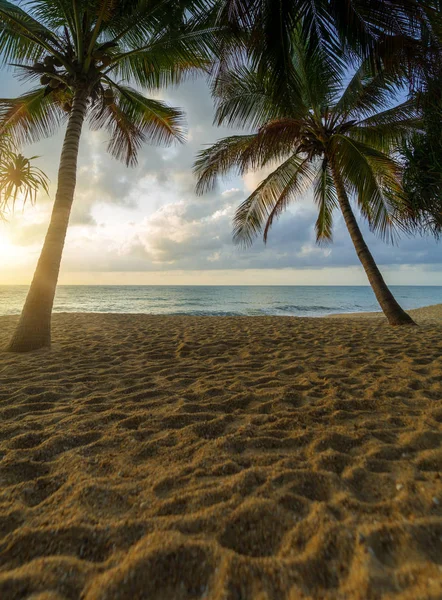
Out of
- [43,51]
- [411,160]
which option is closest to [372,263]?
[411,160]

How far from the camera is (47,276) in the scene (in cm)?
491

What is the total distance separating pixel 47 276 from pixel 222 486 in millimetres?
4665

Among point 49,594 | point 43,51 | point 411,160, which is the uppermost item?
point 43,51

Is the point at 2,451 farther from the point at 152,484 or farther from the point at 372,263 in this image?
the point at 372,263

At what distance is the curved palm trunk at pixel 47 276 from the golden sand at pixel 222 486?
4.86 feet

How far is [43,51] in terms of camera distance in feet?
19.7

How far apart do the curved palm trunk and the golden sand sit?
1480 millimetres

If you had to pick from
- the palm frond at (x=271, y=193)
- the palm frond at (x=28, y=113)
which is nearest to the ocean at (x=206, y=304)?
the palm frond at (x=271, y=193)

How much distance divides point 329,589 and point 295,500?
1.44ft

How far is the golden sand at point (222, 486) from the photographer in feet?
3.67

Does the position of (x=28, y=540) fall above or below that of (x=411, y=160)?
below

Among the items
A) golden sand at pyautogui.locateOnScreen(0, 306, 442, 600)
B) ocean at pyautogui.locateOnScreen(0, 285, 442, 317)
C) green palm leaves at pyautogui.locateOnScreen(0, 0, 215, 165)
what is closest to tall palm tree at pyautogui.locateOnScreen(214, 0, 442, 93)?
green palm leaves at pyautogui.locateOnScreen(0, 0, 215, 165)

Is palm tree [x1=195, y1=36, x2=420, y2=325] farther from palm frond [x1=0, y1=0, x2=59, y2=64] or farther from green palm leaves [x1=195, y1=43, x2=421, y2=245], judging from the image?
palm frond [x1=0, y1=0, x2=59, y2=64]

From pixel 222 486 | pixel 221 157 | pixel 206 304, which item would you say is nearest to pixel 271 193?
pixel 221 157
